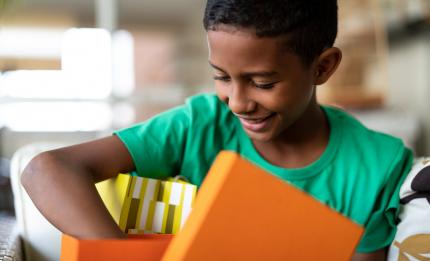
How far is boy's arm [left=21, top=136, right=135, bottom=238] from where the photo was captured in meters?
0.67

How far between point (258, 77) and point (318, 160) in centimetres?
27

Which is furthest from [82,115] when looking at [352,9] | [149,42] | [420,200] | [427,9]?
[420,200]

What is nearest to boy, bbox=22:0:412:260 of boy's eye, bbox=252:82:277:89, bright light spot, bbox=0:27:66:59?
boy's eye, bbox=252:82:277:89

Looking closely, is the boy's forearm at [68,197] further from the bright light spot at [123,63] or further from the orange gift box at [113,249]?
the bright light spot at [123,63]

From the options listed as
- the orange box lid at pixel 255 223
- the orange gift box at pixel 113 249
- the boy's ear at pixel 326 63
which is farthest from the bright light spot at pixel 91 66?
the orange box lid at pixel 255 223

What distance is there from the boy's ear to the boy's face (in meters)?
0.02

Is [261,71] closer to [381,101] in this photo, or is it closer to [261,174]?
[261,174]

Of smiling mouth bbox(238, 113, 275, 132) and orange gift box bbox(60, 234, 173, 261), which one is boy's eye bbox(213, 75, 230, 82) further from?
orange gift box bbox(60, 234, 173, 261)

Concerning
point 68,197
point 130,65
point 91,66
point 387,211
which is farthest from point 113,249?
point 130,65

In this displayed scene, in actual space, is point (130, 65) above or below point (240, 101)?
below

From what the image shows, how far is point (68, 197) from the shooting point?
27.2 inches

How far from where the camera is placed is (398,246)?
821 mm

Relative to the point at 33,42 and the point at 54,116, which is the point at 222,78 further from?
the point at 33,42

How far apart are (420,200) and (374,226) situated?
9 centimetres
